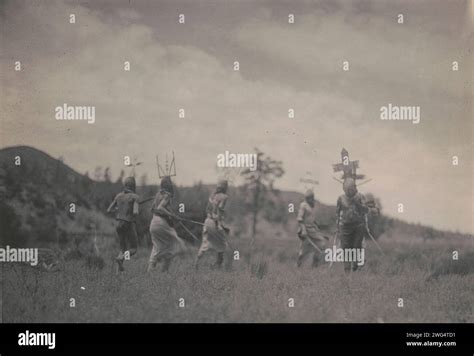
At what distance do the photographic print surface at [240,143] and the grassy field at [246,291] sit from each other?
4cm

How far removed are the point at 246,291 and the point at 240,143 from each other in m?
2.25

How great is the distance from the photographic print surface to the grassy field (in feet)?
0.12

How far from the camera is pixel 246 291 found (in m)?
9.42

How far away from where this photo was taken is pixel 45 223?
31.5ft

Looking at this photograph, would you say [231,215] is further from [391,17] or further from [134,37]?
[391,17]

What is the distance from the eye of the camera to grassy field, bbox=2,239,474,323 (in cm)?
928

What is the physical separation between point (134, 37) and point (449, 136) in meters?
5.14

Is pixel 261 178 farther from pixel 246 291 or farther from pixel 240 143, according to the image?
pixel 246 291

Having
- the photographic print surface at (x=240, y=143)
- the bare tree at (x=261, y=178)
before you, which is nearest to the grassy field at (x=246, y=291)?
the photographic print surface at (x=240, y=143)

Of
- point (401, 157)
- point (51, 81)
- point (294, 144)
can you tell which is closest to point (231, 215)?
point (294, 144)

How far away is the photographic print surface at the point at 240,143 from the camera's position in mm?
9609

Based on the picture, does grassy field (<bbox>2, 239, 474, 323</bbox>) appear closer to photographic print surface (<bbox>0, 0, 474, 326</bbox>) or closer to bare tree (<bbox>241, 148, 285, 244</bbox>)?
photographic print surface (<bbox>0, 0, 474, 326</bbox>)

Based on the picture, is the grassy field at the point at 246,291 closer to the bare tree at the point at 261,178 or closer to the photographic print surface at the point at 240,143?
the photographic print surface at the point at 240,143

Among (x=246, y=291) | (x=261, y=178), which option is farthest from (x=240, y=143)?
(x=246, y=291)
